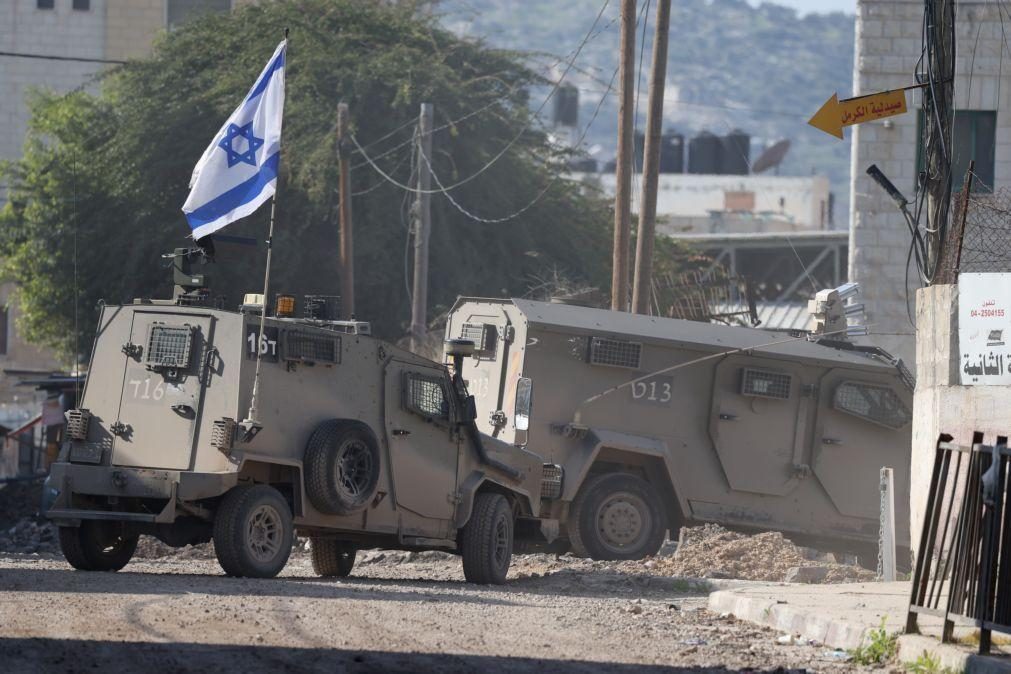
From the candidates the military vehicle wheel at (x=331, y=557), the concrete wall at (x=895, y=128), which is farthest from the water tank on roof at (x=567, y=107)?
the military vehicle wheel at (x=331, y=557)

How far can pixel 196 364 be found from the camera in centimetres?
1272

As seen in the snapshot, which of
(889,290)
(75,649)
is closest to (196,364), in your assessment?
(75,649)

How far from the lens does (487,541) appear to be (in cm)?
1434

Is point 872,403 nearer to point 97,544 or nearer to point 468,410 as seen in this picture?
point 468,410

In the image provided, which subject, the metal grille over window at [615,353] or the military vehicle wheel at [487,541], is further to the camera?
the metal grille over window at [615,353]

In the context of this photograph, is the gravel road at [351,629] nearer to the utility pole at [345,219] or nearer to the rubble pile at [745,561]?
the rubble pile at [745,561]

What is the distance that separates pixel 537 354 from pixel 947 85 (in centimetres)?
495

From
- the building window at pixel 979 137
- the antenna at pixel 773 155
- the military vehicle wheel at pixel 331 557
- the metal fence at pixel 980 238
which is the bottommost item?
→ the military vehicle wheel at pixel 331 557

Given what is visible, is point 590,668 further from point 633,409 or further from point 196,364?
point 633,409

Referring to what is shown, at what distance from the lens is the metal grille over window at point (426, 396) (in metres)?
13.9

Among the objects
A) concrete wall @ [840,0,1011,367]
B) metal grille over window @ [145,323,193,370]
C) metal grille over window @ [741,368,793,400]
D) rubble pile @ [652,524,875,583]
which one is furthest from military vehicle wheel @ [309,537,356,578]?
concrete wall @ [840,0,1011,367]

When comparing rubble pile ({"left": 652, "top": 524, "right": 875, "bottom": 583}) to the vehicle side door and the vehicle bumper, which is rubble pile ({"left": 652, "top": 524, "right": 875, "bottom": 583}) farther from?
the vehicle bumper

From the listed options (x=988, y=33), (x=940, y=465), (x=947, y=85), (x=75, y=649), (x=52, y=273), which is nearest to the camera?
(x=75, y=649)

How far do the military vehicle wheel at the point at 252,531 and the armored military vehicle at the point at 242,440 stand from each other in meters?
0.01
